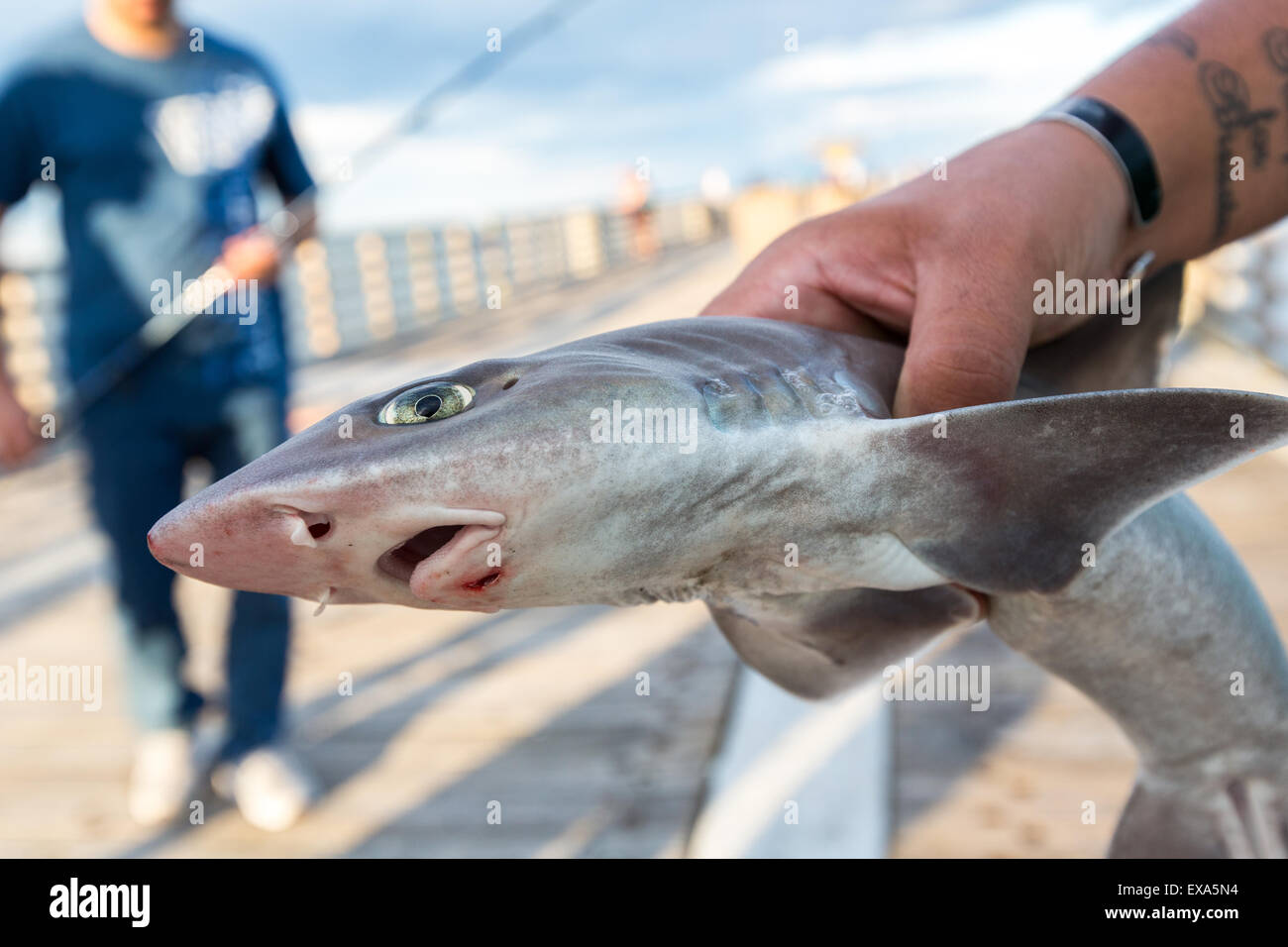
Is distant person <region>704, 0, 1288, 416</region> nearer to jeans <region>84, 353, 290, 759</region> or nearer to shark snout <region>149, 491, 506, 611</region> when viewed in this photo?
shark snout <region>149, 491, 506, 611</region>

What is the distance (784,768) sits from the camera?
8.67ft

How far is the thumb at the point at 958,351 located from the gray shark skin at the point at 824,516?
0.05 metres

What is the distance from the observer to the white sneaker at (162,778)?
2.76 m

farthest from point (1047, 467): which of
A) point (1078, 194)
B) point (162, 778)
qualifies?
point (162, 778)

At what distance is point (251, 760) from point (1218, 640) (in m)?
2.41

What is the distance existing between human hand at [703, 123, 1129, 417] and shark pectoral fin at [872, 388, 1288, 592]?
0.16 m

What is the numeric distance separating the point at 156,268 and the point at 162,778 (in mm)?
1399

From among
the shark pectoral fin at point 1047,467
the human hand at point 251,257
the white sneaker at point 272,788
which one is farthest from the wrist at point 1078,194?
the white sneaker at point 272,788

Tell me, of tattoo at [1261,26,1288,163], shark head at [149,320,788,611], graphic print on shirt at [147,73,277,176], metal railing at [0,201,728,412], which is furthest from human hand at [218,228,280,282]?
tattoo at [1261,26,1288,163]

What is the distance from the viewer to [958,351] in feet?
3.45
